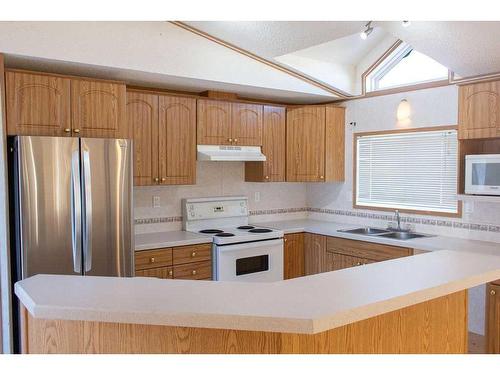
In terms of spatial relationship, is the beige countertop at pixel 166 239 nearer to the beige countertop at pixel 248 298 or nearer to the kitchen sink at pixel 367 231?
the kitchen sink at pixel 367 231

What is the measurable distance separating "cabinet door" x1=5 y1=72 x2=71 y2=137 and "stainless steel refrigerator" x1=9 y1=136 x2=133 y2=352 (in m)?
0.15

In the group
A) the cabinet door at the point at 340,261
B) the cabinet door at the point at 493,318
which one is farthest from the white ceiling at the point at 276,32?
the cabinet door at the point at 493,318

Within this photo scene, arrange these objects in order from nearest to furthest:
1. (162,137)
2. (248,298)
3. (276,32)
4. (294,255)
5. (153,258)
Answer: (248,298) → (276,32) → (153,258) → (162,137) → (294,255)

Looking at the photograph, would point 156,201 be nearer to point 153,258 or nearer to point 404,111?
point 153,258

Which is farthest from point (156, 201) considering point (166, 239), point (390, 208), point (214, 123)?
point (390, 208)

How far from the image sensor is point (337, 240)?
444cm

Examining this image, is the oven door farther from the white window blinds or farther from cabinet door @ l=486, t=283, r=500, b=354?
cabinet door @ l=486, t=283, r=500, b=354

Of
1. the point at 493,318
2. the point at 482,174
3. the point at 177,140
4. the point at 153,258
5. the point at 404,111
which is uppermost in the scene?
the point at 404,111

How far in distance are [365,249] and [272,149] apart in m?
1.45

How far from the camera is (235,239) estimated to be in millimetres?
4176

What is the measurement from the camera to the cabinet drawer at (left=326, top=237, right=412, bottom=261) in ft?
12.8

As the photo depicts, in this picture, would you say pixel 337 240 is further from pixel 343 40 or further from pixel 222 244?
pixel 343 40
